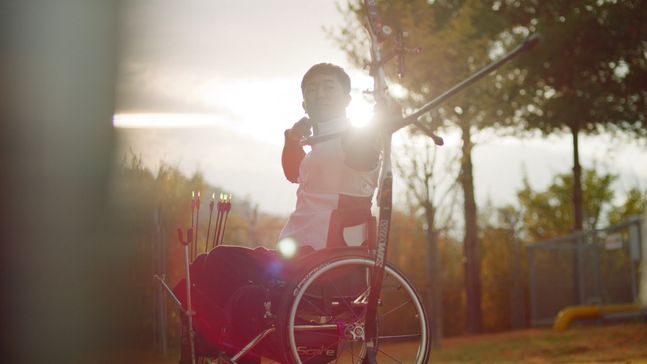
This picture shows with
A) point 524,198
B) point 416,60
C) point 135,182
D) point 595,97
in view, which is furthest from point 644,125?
point 135,182

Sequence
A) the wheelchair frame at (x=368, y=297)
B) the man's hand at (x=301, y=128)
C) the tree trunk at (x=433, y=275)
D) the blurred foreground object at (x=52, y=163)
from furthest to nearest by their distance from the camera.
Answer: the tree trunk at (x=433, y=275)
the blurred foreground object at (x=52, y=163)
the man's hand at (x=301, y=128)
the wheelchair frame at (x=368, y=297)

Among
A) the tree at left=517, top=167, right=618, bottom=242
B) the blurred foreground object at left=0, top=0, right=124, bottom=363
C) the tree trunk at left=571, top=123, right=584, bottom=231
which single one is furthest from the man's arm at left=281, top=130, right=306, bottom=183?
→ the tree at left=517, top=167, right=618, bottom=242

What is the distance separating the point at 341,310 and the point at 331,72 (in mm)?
1132

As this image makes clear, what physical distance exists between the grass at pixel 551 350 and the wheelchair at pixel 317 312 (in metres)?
4.95

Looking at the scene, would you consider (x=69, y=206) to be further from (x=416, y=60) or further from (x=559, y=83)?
(x=559, y=83)

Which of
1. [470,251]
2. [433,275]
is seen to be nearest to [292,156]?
[433,275]

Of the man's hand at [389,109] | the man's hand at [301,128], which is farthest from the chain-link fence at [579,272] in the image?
the man's hand at [389,109]

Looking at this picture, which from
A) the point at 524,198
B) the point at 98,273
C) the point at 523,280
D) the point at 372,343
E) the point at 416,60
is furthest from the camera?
the point at 524,198

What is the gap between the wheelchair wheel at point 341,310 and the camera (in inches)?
144

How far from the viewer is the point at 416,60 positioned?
45.2 ft

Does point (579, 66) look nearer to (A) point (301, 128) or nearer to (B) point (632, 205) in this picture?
(B) point (632, 205)

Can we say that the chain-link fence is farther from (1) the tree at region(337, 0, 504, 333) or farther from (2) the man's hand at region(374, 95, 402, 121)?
(2) the man's hand at region(374, 95, 402, 121)

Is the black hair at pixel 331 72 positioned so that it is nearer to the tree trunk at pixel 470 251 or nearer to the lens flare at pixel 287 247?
the lens flare at pixel 287 247

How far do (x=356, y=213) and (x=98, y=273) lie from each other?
16.8ft
